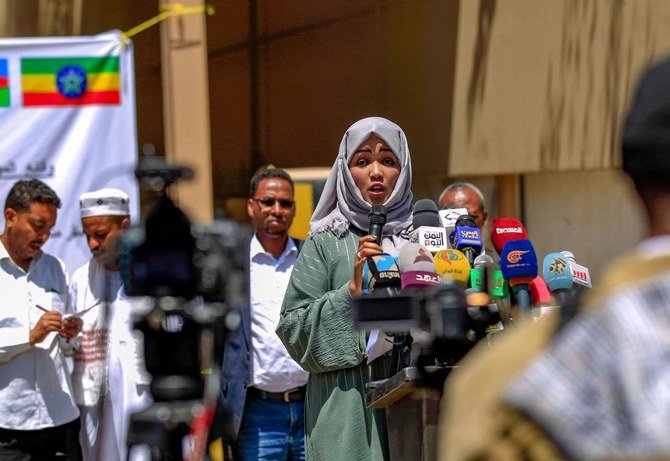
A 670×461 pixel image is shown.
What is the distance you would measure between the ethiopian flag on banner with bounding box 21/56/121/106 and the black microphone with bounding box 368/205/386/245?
2.79 meters

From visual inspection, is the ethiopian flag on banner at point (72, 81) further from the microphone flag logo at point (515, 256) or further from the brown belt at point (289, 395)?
the microphone flag logo at point (515, 256)

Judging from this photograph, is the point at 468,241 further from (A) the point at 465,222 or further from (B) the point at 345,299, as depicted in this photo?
(B) the point at 345,299

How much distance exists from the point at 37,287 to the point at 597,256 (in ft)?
12.0

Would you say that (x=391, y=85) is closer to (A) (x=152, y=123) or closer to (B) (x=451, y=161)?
(B) (x=451, y=161)

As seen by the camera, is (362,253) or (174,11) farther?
(174,11)

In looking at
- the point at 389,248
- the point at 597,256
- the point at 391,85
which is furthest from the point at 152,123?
the point at 389,248

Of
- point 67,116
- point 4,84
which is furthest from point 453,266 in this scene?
point 4,84

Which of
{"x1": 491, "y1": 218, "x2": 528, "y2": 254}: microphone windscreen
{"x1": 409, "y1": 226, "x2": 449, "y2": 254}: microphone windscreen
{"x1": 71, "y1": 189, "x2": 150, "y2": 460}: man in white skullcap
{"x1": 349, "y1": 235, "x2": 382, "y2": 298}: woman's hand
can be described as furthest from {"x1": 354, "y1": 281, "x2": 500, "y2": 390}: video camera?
{"x1": 71, "y1": 189, "x2": 150, "y2": 460}: man in white skullcap

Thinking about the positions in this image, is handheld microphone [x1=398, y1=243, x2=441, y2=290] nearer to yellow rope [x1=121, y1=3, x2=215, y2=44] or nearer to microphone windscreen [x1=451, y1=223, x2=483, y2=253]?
microphone windscreen [x1=451, y1=223, x2=483, y2=253]

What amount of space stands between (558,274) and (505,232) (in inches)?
15.4

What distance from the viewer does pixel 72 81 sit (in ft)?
22.1

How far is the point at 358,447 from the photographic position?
4.40 meters

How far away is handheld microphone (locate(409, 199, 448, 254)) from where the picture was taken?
4.26 meters

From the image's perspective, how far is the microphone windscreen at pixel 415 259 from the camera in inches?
146
